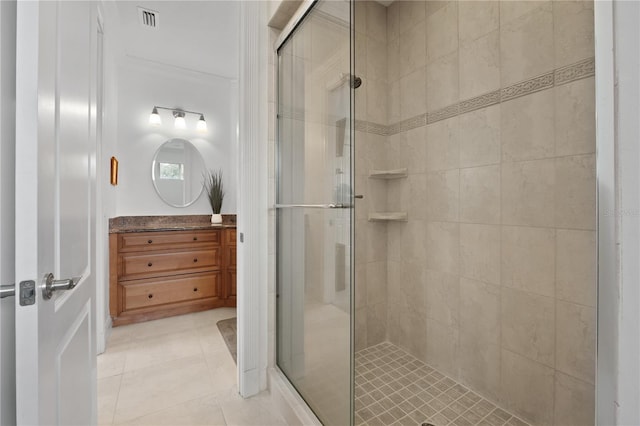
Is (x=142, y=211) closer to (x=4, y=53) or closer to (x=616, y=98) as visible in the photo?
(x=4, y=53)

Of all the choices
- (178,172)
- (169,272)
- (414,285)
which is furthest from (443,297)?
(178,172)

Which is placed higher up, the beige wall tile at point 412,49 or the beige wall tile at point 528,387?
the beige wall tile at point 412,49

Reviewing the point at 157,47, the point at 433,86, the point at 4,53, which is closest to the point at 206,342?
the point at 4,53

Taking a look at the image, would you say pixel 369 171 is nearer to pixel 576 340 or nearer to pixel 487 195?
pixel 487 195

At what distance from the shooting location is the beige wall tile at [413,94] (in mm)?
2012

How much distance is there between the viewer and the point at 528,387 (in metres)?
1.45

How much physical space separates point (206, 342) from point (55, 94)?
84.0 inches

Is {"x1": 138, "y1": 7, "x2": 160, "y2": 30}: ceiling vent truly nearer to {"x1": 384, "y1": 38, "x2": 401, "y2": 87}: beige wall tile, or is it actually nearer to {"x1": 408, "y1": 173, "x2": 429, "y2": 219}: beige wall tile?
{"x1": 384, "y1": 38, "x2": 401, "y2": 87}: beige wall tile

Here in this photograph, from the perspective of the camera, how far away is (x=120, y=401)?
1.62 meters

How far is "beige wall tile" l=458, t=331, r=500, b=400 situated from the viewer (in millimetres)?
1595

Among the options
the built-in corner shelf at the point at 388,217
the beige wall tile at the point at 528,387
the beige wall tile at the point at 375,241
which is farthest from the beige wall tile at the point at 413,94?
the beige wall tile at the point at 528,387

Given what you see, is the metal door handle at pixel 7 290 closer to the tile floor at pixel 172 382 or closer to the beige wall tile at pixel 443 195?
the tile floor at pixel 172 382

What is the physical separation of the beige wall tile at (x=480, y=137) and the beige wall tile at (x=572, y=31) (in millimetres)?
341

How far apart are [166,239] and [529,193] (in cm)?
292
